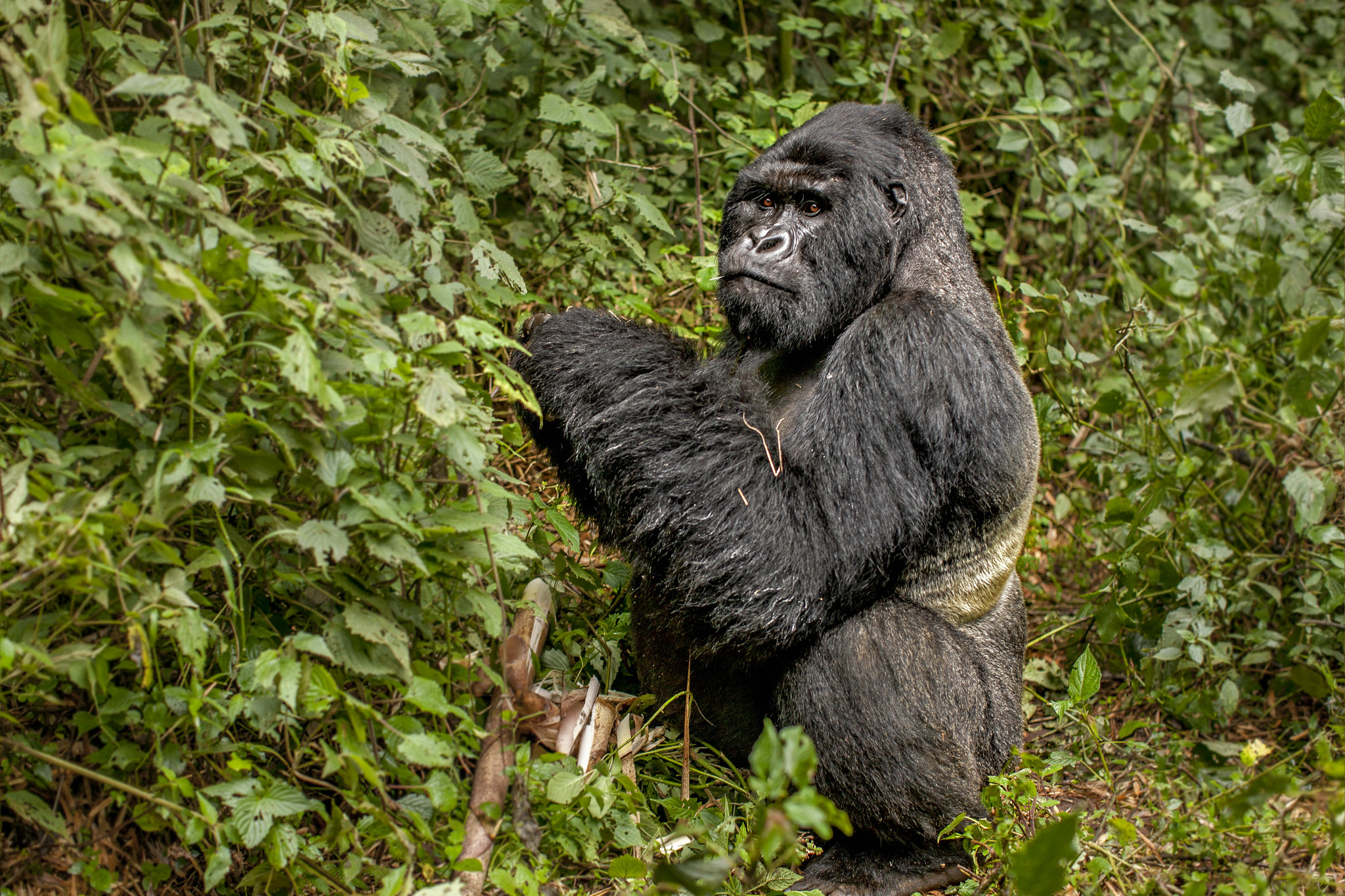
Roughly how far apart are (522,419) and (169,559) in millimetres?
1597

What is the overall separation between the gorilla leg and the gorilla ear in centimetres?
131

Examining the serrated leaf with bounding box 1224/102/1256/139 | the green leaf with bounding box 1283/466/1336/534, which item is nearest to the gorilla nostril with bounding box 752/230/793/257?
the green leaf with bounding box 1283/466/1336/534

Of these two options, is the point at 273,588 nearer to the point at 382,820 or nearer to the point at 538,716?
the point at 382,820

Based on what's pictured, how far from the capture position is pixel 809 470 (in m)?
3.23

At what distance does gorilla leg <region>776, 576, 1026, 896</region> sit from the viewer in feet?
10.8

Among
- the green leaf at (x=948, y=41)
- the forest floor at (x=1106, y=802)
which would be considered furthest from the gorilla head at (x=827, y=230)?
the green leaf at (x=948, y=41)

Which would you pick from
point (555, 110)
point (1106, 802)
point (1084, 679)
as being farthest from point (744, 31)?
point (1106, 802)

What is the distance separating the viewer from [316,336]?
2.51 metres

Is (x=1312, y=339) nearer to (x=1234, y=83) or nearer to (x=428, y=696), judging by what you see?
(x=1234, y=83)

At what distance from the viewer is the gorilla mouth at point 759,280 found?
354cm

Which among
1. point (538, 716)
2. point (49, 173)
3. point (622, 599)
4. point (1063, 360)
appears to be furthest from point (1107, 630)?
point (49, 173)

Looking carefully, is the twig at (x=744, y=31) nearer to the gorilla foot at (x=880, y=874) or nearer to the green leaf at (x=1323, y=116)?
the green leaf at (x=1323, y=116)

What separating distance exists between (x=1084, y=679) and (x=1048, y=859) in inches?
47.1

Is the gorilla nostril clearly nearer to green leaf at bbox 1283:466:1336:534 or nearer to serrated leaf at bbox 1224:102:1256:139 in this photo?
green leaf at bbox 1283:466:1336:534
